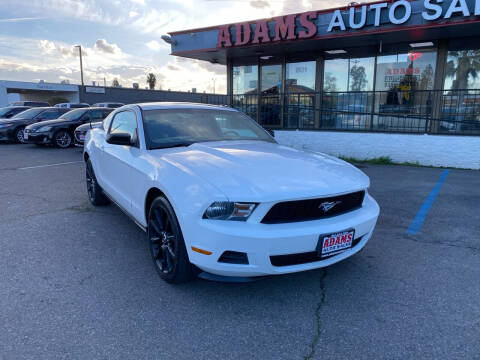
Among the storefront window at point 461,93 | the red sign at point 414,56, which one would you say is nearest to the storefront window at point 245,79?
the red sign at point 414,56

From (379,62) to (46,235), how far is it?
36.5 ft

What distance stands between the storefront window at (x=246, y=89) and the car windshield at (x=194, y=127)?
8686 mm

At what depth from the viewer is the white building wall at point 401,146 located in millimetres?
8961

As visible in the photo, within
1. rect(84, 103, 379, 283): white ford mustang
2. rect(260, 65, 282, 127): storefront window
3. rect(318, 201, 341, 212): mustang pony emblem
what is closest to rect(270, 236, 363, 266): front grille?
rect(84, 103, 379, 283): white ford mustang

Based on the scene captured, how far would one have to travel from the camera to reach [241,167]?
2863mm

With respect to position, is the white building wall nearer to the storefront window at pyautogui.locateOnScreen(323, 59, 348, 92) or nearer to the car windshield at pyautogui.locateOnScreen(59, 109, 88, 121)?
the storefront window at pyautogui.locateOnScreen(323, 59, 348, 92)

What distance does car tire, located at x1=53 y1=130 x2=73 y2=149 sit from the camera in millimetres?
12820

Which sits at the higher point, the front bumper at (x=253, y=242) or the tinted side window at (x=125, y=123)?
the tinted side window at (x=125, y=123)

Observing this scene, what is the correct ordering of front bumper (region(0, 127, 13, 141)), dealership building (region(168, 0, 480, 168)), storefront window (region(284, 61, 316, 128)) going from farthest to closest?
front bumper (region(0, 127, 13, 141)), storefront window (region(284, 61, 316, 128)), dealership building (region(168, 0, 480, 168))

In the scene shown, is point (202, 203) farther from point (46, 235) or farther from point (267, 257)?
point (46, 235)

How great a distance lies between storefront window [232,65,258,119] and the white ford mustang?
950 cm

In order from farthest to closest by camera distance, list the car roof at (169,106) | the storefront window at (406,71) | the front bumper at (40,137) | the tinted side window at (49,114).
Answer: the tinted side window at (49,114)
the front bumper at (40,137)
the storefront window at (406,71)
the car roof at (169,106)

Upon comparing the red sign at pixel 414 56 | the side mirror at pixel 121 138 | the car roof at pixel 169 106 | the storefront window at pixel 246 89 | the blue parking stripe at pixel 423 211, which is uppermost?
the red sign at pixel 414 56

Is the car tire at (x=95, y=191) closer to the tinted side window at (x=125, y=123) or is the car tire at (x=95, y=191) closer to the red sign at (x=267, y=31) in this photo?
the tinted side window at (x=125, y=123)
